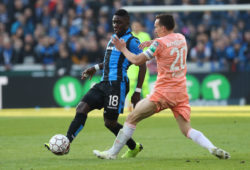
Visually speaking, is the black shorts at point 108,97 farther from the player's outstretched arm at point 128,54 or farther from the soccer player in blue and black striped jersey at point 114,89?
the player's outstretched arm at point 128,54

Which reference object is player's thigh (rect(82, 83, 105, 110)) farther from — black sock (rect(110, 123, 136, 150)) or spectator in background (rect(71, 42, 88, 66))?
spectator in background (rect(71, 42, 88, 66))

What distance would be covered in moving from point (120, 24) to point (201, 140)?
2.10 m

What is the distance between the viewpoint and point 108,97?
8.76 metres

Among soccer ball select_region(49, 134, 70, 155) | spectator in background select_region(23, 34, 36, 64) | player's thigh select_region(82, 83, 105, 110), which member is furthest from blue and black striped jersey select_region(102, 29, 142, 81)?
spectator in background select_region(23, 34, 36, 64)

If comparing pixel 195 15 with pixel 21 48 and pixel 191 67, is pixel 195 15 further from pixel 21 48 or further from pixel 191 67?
pixel 21 48

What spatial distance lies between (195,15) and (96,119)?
871 centimetres

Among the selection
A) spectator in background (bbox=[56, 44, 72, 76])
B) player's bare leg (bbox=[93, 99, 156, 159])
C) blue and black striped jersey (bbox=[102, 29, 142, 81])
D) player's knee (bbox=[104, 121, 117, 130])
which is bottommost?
spectator in background (bbox=[56, 44, 72, 76])

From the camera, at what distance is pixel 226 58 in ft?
73.7

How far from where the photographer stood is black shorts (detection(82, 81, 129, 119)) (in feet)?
28.6

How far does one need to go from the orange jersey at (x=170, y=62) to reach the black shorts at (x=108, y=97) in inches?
31.4

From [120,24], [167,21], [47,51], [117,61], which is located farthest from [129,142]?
[47,51]

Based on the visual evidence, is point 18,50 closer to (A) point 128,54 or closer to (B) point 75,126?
(B) point 75,126

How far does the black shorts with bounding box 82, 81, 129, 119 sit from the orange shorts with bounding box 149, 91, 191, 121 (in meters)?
0.75

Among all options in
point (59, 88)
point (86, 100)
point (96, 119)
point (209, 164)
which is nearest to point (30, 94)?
point (59, 88)
